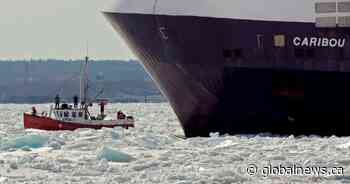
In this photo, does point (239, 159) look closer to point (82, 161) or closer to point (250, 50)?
point (82, 161)

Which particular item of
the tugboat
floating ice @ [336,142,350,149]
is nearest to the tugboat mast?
the tugboat

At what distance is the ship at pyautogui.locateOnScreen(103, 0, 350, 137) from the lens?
25859 millimetres

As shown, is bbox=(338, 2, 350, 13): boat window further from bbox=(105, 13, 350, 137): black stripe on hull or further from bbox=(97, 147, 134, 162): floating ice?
bbox=(97, 147, 134, 162): floating ice

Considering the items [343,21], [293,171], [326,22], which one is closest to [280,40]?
[326,22]

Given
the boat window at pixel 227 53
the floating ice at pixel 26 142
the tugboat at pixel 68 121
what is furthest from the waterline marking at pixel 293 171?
the tugboat at pixel 68 121

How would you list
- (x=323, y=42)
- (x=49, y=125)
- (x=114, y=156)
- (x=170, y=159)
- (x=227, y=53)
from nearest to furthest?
(x=170, y=159) < (x=114, y=156) < (x=323, y=42) < (x=227, y=53) < (x=49, y=125)

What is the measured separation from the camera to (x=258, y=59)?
1028 inches

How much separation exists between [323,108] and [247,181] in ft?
34.8

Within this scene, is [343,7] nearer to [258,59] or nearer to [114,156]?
[258,59]

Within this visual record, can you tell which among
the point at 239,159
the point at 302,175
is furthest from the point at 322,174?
the point at 239,159

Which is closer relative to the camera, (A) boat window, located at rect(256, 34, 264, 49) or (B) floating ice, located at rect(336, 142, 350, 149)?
(B) floating ice, located at rect(336, 142, 350, 149)

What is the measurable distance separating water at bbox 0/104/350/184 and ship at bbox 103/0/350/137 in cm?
119

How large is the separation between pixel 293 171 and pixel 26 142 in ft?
27.2

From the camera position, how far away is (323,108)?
2606 centimetres
